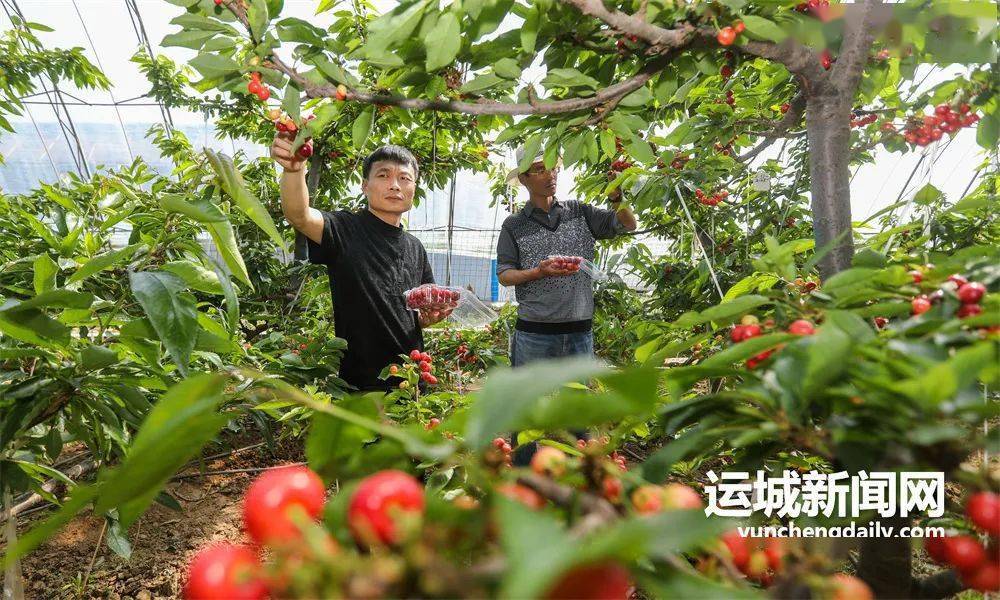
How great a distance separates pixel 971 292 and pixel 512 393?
34cm

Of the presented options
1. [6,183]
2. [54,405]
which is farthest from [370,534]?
[6,183]

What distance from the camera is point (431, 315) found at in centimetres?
173

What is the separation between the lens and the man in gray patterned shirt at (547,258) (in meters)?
2.04

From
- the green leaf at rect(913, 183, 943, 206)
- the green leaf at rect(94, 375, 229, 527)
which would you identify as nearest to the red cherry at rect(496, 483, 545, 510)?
the green leaf at rect(94, 375, 229, 527)

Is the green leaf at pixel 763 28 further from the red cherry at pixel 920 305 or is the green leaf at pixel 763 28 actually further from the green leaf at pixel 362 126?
the green leaf at pixel 362 126

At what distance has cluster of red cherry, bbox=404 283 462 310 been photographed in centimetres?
170

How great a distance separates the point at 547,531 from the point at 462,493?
619 mm

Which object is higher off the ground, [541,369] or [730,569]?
[541,369]

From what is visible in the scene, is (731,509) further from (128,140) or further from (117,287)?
(128,140)

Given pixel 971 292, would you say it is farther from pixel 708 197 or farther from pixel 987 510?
pixel 708 197

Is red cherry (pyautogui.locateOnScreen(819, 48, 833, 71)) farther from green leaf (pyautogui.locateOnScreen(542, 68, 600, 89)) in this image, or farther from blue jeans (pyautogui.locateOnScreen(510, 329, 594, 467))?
blue jeans (pyautogui.locateOnScreen(510, 329, 594, 467))

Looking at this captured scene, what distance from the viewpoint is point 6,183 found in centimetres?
771

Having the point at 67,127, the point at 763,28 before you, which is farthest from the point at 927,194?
the point at 67,127

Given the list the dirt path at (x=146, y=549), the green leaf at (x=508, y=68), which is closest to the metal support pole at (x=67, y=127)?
the dirt path at (x=146, y=549)
